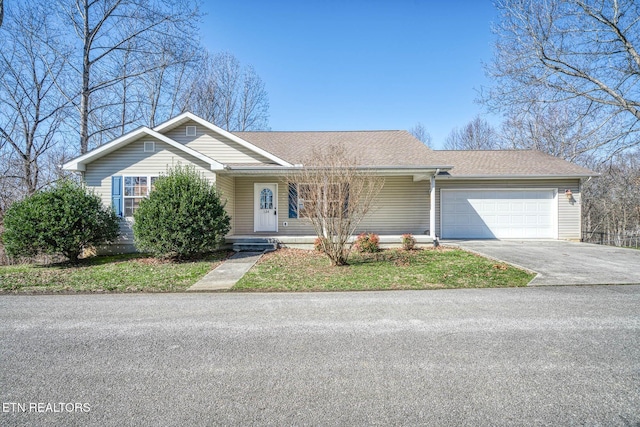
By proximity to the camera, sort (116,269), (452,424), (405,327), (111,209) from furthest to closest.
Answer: (111,209) < (116,269) < (405,327) < (452,424)

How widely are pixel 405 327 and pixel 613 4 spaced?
16110mm

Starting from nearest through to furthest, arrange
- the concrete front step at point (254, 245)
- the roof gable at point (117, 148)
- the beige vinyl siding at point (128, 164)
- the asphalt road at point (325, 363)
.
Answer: the asphalt road at point (325, 363) < the roof gable at point (117, 148) < the beige vinyl siding at point (128, 164) < the concrete front step at point (254, 245)

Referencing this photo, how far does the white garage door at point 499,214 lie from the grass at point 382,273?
13.4 feet

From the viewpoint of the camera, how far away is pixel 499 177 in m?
13.4

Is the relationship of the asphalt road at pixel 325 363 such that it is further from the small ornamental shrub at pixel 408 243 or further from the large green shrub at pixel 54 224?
the small ornamental shrub at pixel 408 243

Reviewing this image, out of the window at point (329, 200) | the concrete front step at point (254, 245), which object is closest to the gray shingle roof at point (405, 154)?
the concrete front step at point (254, 245)

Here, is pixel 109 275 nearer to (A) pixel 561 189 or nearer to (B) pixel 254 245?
(B) pixel 254 245

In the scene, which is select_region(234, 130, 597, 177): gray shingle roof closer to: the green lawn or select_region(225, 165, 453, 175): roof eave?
select_region(225, 165, 453, 175): roof eave

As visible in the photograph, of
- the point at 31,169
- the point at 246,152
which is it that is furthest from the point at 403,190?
the point at 31,169

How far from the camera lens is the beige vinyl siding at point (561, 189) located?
1352cm

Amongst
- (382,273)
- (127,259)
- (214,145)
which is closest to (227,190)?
(214,145)

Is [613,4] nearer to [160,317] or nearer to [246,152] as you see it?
[246,152]

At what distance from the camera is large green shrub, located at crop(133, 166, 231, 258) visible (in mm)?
9242

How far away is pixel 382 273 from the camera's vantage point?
306 inches
